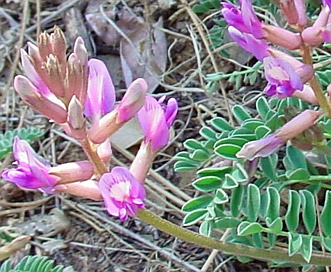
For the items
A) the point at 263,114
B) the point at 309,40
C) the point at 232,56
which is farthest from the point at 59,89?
the point at 232,56

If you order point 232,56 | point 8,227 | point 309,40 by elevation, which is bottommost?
point 8,227

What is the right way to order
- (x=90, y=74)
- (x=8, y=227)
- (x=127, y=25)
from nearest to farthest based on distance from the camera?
(x=90, y=74)
(x=8, y=227)
(x=127, y=25)

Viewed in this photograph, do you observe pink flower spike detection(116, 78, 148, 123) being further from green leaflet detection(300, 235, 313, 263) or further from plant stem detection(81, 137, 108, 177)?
green leaflet detection(300, 235, 313, 263)

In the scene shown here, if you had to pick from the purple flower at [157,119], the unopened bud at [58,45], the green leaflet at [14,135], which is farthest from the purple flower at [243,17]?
the green leaflet at [14,135]

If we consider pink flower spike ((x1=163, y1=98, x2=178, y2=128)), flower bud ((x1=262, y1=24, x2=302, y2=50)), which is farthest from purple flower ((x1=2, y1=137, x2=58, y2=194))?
flower bud ((x1=262, y1=24, x2=302, y2=50))

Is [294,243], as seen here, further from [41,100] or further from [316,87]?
[41,100]

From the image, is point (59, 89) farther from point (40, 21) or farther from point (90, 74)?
point (40, 21)
